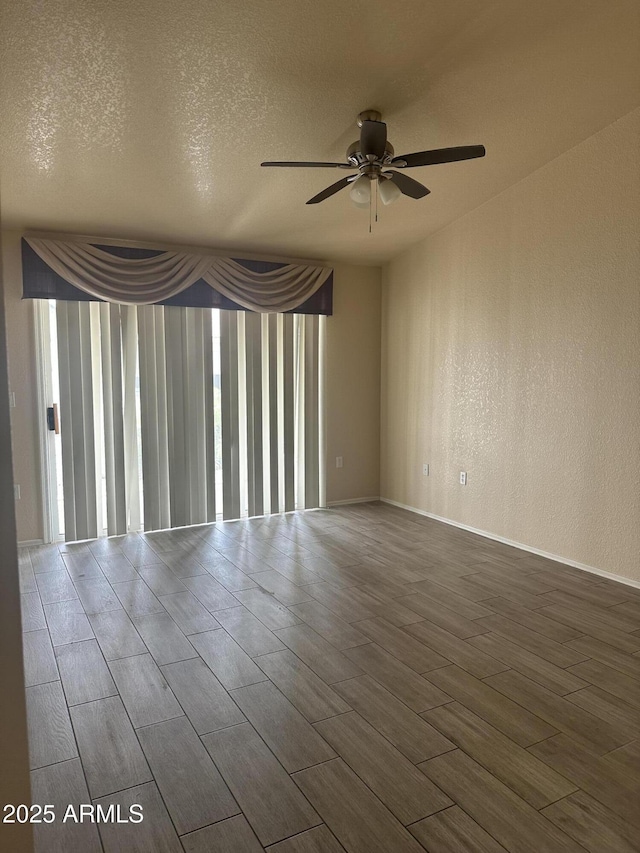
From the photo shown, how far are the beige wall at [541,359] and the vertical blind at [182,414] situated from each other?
1.21m

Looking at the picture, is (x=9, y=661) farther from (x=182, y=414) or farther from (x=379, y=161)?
(x=182, y=414)

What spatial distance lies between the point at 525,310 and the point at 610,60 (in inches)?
66.9

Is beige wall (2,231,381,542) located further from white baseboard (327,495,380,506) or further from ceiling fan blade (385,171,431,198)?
ceiling fan blade (385,171,431,198)

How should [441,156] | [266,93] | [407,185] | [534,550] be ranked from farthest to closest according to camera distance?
1. [534,550]
2. [407,185]
3. [266,93]
4. [441,156]

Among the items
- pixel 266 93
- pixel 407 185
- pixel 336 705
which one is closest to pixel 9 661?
pixel 336 705

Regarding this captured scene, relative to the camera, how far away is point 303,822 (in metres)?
1.73

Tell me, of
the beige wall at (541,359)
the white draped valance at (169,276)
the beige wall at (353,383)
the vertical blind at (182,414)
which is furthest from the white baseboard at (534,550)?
the white draped valance at (169,276)

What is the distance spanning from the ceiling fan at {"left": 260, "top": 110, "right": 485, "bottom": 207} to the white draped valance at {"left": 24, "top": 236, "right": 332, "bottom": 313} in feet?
6.65

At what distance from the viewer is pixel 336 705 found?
92.0 inches

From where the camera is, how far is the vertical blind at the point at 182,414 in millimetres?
4695

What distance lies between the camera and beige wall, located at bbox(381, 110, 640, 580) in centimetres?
367

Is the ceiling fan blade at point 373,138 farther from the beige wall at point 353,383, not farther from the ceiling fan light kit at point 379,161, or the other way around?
the beige wall at point 353,383

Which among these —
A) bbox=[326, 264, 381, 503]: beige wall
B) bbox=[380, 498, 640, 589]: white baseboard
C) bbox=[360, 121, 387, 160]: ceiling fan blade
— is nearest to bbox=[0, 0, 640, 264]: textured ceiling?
bbox=[360, 121, 387, 160]: ceiling fan blade

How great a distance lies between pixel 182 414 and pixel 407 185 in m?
2.84
